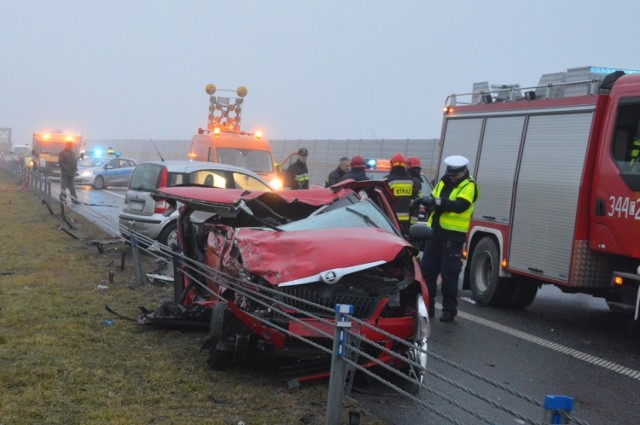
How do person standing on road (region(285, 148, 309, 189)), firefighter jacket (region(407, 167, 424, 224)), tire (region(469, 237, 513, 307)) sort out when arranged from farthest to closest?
person standing on road (region(285, 148, 309, 189)) < firefighter jacket (region(407, 167, 424, 224)) < tire (region(469, 237, 513, 307))

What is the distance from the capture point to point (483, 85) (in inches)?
499

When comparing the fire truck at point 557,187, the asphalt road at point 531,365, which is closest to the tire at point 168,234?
the fire truck at point 557,187

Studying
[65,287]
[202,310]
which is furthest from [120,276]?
[202,310]

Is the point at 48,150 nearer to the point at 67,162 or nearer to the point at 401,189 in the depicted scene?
the point at 67,162

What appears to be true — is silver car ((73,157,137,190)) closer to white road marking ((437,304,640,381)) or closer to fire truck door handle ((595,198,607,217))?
white road marking ((437,304,640,381))

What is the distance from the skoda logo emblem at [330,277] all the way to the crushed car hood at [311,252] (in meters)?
0.01

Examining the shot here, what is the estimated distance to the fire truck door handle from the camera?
930 cm

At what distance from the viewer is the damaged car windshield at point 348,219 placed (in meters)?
7.63

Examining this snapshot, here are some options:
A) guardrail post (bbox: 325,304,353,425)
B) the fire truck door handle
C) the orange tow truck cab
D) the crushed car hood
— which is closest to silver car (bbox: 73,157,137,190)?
the orange tow truck cab

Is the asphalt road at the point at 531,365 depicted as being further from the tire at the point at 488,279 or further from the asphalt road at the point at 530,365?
the tire at the point at 488,279

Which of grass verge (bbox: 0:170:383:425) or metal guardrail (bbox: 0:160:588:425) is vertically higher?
metal guardrail (bbox: 0:160:588:425)

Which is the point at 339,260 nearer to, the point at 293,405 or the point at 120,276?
the point at 293,405

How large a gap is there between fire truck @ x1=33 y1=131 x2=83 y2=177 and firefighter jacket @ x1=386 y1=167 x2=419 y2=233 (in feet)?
115

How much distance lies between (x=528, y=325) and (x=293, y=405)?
194 inches
